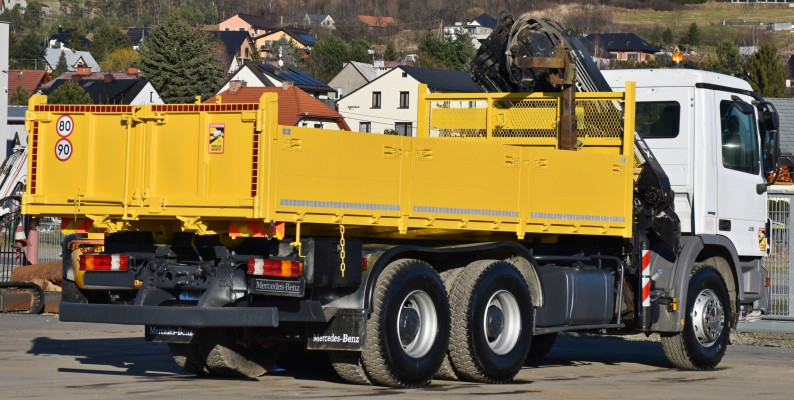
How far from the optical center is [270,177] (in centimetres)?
1072

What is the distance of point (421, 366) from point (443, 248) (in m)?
1.09

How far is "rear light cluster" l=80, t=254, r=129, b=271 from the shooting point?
12.0 meters

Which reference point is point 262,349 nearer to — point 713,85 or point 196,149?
point 196,149

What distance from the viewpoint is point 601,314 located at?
14.4 metres

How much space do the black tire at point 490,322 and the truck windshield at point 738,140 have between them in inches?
150

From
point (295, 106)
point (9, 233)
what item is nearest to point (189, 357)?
point (9, 233)

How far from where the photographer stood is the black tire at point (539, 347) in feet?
52.5

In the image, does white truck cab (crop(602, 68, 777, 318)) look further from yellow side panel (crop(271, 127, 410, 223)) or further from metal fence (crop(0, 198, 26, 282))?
metal fence (crop(0, 198, 26, 282))

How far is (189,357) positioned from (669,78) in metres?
6.31

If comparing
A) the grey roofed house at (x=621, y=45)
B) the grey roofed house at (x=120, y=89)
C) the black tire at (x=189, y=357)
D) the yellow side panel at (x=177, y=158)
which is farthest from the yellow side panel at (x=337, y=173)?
the grey roofed house at (x=621, y=45)

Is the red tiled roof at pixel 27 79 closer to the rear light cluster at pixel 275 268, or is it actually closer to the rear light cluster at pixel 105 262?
the rear light cluster at pixel 105 262

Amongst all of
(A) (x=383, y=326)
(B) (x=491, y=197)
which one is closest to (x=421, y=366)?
(A) (x=383, y=326)

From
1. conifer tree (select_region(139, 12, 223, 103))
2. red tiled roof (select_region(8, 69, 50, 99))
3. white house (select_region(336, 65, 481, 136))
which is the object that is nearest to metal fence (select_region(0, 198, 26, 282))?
conifer tree (select_region(139, 12, 223, 103))

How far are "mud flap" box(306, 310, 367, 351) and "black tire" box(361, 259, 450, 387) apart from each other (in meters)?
0.16
